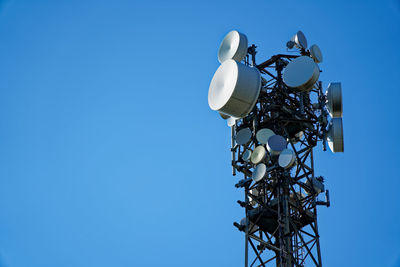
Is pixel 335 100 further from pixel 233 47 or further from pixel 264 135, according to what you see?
pixel 233 47

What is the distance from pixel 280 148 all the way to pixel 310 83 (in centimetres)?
364

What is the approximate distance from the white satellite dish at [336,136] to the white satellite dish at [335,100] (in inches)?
18.7

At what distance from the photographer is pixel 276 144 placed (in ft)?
110

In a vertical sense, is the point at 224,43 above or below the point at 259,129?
above

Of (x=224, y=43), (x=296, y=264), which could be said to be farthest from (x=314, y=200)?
(x=224, y=43)

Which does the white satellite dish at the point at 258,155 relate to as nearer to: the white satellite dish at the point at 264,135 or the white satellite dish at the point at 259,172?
the white satellite dish at the point at 264,135

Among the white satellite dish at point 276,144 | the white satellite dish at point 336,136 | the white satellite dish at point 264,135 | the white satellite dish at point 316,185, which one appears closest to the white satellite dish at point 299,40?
the white satellite dish at point 336,136

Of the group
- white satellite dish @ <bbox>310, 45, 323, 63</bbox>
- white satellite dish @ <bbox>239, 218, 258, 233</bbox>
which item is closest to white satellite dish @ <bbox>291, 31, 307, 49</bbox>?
white satellite dish @ <bbox>310, 45, 323, 63</bbox>

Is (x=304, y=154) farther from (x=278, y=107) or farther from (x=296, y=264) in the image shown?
(x=296, y=264)

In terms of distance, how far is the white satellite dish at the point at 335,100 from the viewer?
113ft

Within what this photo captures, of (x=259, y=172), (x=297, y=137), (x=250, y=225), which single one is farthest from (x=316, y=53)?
(x=250, y=225)

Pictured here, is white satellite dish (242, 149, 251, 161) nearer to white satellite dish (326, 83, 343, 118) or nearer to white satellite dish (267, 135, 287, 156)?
white satellite dish (267, 135, 287, 156)

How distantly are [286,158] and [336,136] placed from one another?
3.29 meters

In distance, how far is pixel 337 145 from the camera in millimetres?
34094
